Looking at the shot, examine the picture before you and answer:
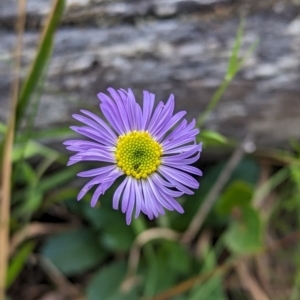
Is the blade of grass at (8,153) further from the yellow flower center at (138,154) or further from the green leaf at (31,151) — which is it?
the yellow flower center at (138,154)

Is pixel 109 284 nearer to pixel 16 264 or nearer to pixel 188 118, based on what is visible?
pixel 16 264

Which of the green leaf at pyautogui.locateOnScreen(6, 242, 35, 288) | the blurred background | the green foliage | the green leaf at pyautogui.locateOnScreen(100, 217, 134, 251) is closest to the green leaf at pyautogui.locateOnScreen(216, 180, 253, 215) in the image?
the blurred background

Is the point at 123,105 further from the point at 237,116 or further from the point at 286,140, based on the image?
the point at 286,140

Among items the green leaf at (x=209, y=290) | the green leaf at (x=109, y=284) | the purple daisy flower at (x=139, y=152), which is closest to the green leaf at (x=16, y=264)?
the green leaf at (x=109, y=284)

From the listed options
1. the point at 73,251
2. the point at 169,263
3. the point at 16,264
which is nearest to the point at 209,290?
the point at 169,263

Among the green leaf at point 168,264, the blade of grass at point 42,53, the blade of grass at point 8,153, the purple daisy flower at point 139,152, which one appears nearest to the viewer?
the purple daisy flower at point 139,152

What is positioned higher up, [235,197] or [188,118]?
[188,118]
